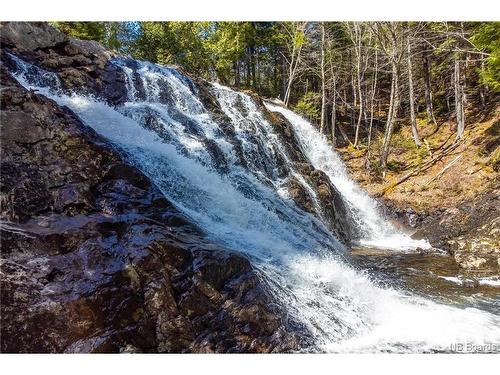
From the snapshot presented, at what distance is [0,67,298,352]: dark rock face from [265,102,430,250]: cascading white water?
6750 mm

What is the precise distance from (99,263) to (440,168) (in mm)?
12904

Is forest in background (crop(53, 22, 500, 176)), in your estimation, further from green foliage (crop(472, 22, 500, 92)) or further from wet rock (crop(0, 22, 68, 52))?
wet rock (crop(0, 22, 68, 52))

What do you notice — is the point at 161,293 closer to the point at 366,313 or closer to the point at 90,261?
the point at 90,261

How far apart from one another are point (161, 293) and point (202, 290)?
0.48 metres

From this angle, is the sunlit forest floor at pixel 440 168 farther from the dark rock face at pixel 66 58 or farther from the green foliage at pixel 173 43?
the green foliage at pixel 173 43

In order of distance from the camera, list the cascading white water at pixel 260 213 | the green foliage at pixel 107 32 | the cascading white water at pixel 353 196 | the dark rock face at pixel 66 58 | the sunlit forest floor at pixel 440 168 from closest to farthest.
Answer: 1. the cascading white water at pixel 260 213
2. the dark rock face at pixel 66 58
3. the cascading white water at pixel 353 196
4. the sunlit forest floor at pixel 440 168
5. the green foliage at pixel 107 32

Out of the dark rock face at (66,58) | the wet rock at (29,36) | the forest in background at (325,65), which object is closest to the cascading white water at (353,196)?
the forest in background at (325,65)

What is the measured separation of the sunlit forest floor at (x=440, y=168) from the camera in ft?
40.0

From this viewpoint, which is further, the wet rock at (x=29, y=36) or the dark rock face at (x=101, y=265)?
the wet rock at (x=29, y=36)

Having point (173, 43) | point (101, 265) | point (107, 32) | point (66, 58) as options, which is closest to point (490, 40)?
point (66, 58)

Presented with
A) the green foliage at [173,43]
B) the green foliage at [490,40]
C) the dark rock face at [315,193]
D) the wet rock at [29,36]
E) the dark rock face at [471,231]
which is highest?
Result: the green foliage at [173,43]

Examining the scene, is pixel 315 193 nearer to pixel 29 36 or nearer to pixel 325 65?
pixel 29 36

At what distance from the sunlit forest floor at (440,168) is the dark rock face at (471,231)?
95cm

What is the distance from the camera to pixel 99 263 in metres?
4.22
